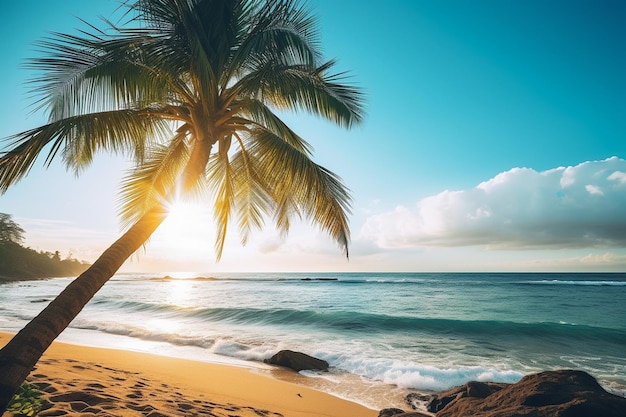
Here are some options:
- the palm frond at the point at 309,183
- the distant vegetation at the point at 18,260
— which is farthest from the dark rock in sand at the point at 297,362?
the distant vegetation at the point at 18,260

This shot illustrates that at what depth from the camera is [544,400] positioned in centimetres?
419

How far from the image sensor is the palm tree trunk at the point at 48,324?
2109 mm

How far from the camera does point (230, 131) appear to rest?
4.95 m

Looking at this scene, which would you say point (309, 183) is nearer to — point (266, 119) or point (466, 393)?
point (266, 119)

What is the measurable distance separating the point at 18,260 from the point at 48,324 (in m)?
93.5

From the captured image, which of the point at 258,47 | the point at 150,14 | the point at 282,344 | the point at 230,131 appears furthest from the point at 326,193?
the point at 282,344

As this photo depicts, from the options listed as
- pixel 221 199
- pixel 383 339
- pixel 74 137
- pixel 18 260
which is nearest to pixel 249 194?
pixel 221 199

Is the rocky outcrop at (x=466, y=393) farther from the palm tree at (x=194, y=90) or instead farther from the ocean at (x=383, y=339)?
the palm tree at (x=194, y=90)

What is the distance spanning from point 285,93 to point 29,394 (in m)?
5.03

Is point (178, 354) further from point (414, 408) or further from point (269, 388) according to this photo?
point (414, 408)

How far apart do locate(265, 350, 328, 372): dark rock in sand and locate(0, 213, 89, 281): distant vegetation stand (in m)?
56.1

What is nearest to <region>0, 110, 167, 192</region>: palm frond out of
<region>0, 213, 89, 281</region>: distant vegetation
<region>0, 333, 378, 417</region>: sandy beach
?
<region>0, 333, 378, 417</region>: sandy beach

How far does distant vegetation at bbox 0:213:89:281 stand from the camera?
56000mm

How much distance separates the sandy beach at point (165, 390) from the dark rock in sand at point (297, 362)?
769 mm
